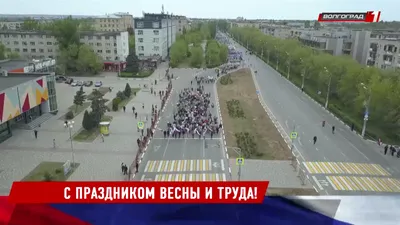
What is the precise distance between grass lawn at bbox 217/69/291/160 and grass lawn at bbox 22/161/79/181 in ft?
32.4

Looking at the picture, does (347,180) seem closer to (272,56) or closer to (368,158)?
(368,158)

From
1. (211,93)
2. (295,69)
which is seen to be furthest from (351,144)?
(295,69)

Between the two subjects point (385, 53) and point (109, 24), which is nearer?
point (385, 53)

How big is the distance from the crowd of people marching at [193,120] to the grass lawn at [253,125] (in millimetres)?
1200

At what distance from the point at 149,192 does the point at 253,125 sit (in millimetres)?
24986

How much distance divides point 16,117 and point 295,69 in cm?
4147

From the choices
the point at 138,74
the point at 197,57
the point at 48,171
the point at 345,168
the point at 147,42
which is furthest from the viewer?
the point at 147,42

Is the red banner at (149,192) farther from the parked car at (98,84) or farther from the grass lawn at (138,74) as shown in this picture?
the grass lawn at (138,74)

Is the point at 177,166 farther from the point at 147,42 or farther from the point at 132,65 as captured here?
the point at 147,42

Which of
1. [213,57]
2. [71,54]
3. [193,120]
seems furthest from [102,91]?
[213,57]

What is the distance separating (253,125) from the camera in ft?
90.7

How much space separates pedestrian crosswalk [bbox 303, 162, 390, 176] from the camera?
769 inches

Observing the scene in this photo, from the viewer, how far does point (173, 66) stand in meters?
60.2

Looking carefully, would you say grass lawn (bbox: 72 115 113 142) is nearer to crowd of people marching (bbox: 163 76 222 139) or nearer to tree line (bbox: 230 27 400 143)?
crowd of people marching (bbox: 163 76 222 139)
